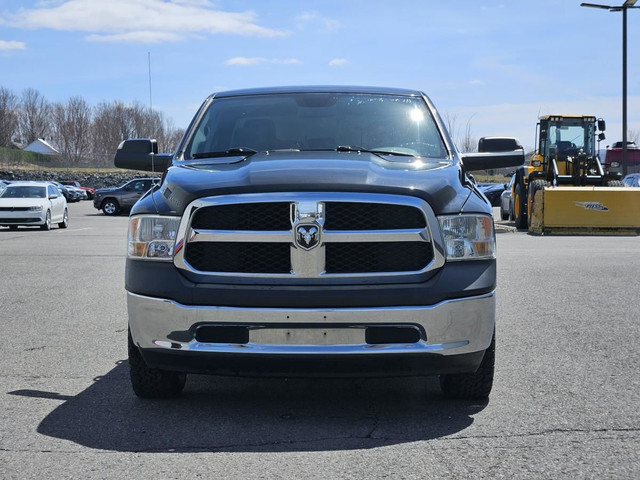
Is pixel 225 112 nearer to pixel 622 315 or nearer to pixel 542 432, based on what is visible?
pixel 542 432

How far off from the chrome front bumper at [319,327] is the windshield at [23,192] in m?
23.9

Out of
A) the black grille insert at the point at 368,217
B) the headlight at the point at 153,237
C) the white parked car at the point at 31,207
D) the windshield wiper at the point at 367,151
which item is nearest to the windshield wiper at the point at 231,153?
the windshield wiper at the point at 367,151

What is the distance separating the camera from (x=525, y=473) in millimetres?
3869

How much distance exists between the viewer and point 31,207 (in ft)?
86.1

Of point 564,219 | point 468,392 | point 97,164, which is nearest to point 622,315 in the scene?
point 468,392

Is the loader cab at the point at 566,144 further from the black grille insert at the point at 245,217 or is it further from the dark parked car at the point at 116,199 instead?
the black grille insert at the point at 245,217

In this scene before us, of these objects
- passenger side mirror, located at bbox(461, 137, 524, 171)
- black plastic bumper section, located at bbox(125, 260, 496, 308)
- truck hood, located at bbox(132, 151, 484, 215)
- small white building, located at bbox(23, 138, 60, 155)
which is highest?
small white building, located at bbox(23, 138, 60, 155)

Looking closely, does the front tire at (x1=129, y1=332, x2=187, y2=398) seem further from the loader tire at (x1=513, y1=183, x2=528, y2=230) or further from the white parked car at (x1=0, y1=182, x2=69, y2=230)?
the white parked car at (x1=0, y1=182, x2=69, y2=230)

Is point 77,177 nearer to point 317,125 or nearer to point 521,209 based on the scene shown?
point 521,209

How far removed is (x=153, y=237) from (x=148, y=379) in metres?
0.85

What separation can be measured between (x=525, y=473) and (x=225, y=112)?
138 inches

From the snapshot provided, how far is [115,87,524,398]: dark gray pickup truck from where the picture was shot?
4.53 meters

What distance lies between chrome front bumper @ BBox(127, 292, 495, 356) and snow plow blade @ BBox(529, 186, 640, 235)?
55.4 feet

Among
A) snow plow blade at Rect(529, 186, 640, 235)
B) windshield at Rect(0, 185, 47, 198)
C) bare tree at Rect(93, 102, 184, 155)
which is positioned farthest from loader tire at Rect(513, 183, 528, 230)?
bare tree at Rect(93, 102, 184, 155)
